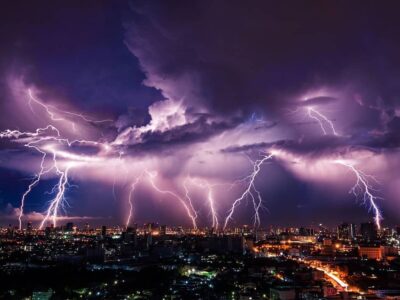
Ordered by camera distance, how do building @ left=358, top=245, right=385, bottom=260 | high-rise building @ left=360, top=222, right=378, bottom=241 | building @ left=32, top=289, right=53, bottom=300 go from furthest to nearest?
1. high-rise building @ left=360, top=222, right=378, bottom=241
2. building @ left=358, top=245, right=385, bottom=260
3. building @ left=32, top=289, right=53, bottom=300

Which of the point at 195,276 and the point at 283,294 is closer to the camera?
the point at 283,294

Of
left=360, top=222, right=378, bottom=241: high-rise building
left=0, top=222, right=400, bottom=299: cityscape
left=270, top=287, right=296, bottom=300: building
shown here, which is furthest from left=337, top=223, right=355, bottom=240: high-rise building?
left=270, top=287, right=296, bottom=300: building

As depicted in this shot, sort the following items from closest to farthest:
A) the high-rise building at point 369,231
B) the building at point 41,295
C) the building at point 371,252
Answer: the building at point 41,295 → the building at point 371,252 → the high-rise building at point 369,231

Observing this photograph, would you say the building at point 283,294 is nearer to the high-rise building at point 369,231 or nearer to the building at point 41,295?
the building at point 41,295

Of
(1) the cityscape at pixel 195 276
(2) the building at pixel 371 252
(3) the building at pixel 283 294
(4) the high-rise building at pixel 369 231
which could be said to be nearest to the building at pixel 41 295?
(1) the cityscape at pixel 195 276

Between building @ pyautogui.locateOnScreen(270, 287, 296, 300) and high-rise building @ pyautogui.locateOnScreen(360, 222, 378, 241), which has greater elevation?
high-rise building @ pyautogui.locateOnScreen(360, 222, 378, 241)

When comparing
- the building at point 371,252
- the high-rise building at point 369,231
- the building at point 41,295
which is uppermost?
the high-rise building at point 369,231

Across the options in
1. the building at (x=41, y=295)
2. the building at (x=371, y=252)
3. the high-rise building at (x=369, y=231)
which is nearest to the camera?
the building at (x=41, y=295)

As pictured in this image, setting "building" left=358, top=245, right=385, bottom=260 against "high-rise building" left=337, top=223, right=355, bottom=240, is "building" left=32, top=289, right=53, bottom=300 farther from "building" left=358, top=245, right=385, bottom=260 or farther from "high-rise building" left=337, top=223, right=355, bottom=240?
"high-rise building" left=337, top=223, right=355, bottom=240

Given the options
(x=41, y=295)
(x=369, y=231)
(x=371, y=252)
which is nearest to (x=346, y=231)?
Result: (x=369, y=231)

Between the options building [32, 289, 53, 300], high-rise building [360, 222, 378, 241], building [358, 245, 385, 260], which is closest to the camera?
building [32, 289, 53, 300]

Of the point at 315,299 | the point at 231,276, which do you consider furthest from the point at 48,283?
the point at 315,299

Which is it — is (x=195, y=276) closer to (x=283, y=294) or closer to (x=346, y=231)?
(x=283, y=294)
